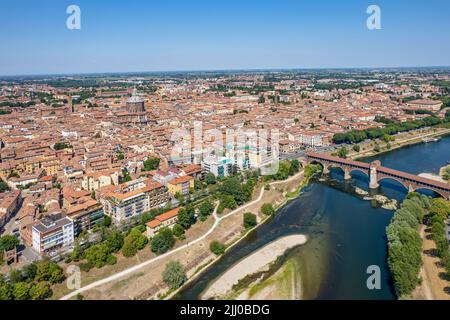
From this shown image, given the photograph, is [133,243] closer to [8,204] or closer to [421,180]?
[8,204]

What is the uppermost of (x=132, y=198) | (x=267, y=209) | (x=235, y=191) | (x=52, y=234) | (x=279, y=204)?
(x=132, y=198)

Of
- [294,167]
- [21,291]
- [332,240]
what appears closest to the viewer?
[21,291]

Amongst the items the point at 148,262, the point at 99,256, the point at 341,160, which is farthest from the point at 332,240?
the point at 341,160

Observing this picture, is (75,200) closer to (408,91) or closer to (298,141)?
(298,141)

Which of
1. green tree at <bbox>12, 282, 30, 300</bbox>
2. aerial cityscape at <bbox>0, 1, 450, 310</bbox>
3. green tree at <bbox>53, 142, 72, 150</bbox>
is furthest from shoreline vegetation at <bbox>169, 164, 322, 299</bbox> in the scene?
green tree at <bbox>53, 142, 72, 150</bbox>
